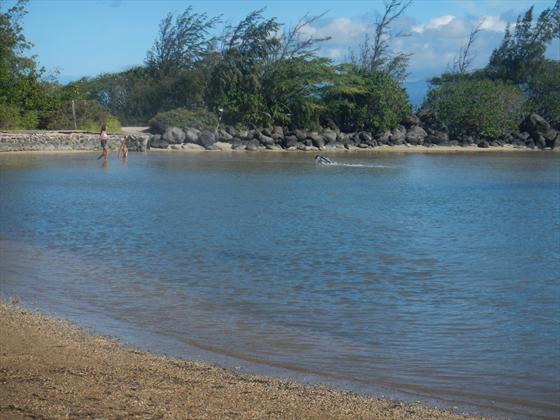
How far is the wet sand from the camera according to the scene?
4996 mm

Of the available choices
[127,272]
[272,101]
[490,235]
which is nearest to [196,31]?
[272,101]

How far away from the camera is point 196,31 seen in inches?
2163

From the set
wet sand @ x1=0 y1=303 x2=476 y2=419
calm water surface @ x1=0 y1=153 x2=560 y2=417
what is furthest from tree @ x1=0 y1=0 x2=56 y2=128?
wet sand @ x1=0 y1=303 x2=476 y2=419

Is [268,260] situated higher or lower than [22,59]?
lower

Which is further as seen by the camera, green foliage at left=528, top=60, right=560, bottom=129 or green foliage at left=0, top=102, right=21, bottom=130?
green foliage at left=528, top=60, right=560, bottom=129

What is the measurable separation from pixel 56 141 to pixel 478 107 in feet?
103

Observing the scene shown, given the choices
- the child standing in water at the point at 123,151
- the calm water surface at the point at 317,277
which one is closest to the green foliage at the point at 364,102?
the child standing in water at the point at 123,151

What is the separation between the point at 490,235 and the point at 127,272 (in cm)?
827

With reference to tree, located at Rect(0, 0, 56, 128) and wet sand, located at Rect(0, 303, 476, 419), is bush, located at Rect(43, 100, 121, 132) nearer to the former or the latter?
tree, located at Rect(0, 0, 56, 128)

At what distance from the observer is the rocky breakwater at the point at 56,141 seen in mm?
38969

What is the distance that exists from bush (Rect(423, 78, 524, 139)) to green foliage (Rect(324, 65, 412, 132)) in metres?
4.40

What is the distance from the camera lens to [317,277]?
1148 cm

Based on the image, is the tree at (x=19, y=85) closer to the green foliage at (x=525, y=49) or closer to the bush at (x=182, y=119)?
the bush at (x=182, y=119)

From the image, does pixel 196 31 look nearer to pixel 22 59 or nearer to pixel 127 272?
pixel 22 59
